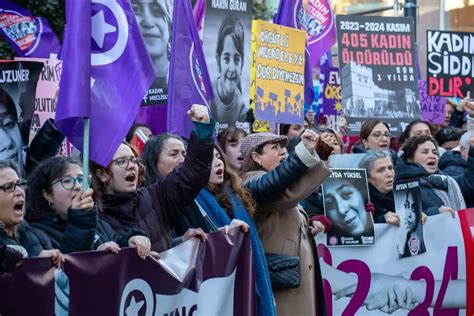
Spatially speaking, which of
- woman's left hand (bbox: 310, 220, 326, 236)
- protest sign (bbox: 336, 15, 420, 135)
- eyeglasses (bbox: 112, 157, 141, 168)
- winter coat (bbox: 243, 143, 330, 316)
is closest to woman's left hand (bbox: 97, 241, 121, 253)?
eyeglasses (bbox: 112, 157, 141, 168)

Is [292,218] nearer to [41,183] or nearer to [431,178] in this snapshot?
[41,183]

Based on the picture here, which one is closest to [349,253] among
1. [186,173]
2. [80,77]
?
[186,173]

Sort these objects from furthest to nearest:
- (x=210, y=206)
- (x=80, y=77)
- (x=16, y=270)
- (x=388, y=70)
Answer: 1. (x=388, y=70)
2. (x=210, y=206)
3. (x=80, y=77)
4. (x=16, y=270)

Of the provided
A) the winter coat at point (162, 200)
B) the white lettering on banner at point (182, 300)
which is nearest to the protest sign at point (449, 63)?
the white lettering on banner at point (182, 300)

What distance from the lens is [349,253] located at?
7801 mm

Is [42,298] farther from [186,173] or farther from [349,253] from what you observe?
[349,253]

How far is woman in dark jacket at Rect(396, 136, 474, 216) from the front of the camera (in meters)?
8.48

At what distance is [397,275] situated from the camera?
26.2 feet

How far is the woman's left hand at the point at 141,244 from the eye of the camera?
213 inches

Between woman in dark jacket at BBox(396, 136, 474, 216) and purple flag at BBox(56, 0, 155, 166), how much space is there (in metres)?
3.00

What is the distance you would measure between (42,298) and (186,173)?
1269mm

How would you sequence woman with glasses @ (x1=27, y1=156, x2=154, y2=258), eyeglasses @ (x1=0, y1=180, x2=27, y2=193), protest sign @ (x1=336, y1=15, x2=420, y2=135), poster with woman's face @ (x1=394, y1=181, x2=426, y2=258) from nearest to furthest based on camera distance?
1. eyeglasses @ (x1=0, y1=180, x2=27, y2=193)
2. woman with glasses @ (x1=27, y1=156, x2=154, y2=258)
3. poster with woman's face @ (x1=394, y1=181, x2=426, y2=258)
4. protest sign @ (x1=336, y1=15, x2=420, y2=135)

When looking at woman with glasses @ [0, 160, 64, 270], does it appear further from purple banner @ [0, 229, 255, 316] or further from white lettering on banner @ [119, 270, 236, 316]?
white lettering on banner @ [119, 270, 236, 316]

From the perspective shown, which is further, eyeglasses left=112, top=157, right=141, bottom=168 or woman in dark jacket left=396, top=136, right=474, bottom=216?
woman in dark jacket left=396, top=136, right=474, bottom=216
